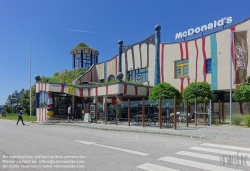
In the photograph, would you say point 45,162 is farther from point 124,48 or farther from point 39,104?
point 124,48

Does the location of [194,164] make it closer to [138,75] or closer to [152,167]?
[152,167]

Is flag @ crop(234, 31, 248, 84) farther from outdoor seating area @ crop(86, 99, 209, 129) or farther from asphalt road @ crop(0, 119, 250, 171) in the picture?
asphalt road @ crop(0, 119, 250, 171)

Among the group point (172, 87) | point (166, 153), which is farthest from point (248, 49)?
point (166, 153)

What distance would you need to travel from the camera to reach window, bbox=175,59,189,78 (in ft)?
84.8

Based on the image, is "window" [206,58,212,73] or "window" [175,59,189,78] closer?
"window" [206,58,212,73]

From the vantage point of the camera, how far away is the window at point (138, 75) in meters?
30.1

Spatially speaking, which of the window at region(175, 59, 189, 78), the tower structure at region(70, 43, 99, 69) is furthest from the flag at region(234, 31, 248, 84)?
the tower structure at region(70, 43, 99, 69)

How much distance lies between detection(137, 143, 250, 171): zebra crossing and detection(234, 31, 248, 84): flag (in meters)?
10.9

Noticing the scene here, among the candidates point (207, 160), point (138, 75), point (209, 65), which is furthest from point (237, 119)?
point (138, 75)

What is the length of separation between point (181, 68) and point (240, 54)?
25.9 feet

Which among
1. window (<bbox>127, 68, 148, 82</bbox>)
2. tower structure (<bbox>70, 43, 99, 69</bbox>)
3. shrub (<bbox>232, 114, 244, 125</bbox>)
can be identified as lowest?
shrub (<bbox>232, 114, 244, 125</bbox>)

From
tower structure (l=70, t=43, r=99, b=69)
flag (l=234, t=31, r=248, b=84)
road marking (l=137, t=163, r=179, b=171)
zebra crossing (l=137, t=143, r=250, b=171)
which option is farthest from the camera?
tower structure (l=70, t=43, r=99, b=69)

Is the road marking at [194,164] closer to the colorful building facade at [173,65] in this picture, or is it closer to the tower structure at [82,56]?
the colorful building facade at [173,65]

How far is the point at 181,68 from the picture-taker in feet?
86.3
